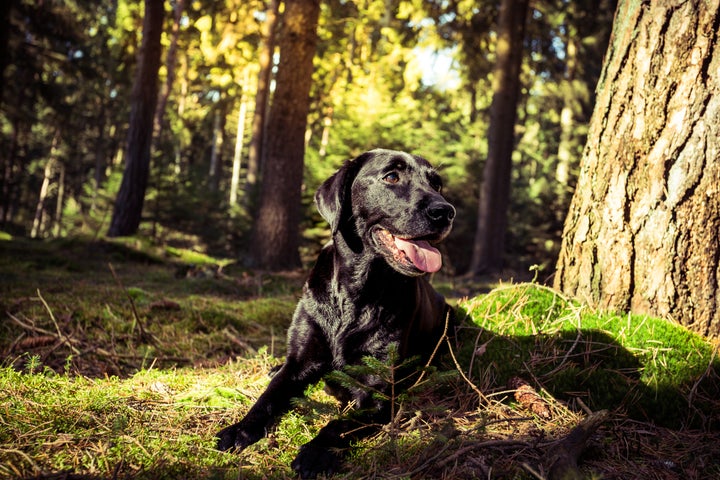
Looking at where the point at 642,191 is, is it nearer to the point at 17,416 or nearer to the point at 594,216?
the point at 594,216

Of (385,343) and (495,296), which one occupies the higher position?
(495,296)

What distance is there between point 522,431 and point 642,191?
1.74 m

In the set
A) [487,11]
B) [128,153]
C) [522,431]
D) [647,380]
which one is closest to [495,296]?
[647,380]

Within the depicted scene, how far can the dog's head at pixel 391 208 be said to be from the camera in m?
2.79

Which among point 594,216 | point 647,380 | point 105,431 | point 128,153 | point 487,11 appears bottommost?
point 105,431

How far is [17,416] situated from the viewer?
226cm

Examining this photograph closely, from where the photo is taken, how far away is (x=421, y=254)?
2.81 metres

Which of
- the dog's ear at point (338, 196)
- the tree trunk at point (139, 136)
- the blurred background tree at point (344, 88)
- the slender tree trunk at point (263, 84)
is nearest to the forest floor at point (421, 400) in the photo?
the dog's ear at point (338, 196)

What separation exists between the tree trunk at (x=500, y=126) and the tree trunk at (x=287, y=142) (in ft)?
19.2

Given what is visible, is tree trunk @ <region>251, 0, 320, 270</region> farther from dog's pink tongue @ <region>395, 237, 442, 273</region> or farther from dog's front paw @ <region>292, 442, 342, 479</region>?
dog's front paw @ <region>292, 442, 342, 479</region>

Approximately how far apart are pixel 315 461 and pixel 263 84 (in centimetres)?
1869

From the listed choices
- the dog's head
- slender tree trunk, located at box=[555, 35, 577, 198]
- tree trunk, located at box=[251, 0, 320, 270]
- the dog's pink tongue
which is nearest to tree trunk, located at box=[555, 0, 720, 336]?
the dog's head

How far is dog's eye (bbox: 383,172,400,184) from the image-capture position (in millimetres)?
3080

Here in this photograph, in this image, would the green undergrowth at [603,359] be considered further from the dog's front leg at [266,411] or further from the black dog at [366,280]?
the dog's front leg at [266,411]
